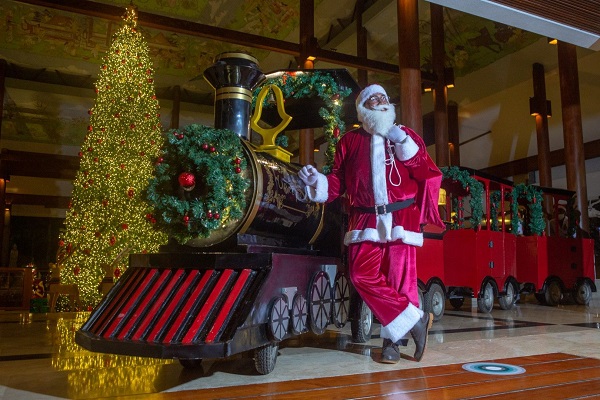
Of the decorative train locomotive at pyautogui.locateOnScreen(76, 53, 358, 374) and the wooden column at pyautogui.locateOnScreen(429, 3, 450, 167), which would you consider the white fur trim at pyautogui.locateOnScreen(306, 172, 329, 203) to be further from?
the wooden column at pyautogui.locateOnScreen(429, 3, 450, 167)

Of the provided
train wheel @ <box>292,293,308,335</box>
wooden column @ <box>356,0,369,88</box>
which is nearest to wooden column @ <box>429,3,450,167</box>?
wooden column @ <box>356,0,369,88</box>

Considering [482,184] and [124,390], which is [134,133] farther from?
[124,390]

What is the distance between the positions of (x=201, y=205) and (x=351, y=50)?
1348 centimetres

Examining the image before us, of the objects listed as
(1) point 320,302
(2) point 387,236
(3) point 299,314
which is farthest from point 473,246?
(3) point 299,314

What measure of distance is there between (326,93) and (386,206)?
1158 millimetres

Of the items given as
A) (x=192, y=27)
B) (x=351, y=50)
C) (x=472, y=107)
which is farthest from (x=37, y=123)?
(x=472, y=107)

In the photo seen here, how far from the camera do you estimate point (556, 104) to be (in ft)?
47.0

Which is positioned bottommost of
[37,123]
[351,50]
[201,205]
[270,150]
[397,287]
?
[397,287]

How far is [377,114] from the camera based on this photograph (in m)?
3.28

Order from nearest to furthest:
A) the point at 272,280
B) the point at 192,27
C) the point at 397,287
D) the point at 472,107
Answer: the point at 272,280 < the point at 397,287 < the point at 192,27 < the point at 472,107

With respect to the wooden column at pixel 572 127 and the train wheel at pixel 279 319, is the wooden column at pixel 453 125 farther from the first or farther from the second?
the train wheel at pixel 279 319

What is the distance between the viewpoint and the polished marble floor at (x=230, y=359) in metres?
2.41

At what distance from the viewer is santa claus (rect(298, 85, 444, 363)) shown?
3.10 m

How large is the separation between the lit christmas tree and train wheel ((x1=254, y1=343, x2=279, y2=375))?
5.97 meters
